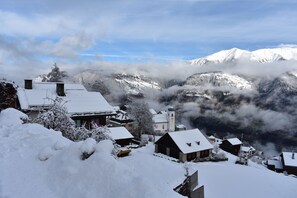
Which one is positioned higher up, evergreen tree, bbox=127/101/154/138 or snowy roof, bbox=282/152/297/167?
evergreen tree, bbox=127/101/154/138

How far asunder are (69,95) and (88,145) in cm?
1526

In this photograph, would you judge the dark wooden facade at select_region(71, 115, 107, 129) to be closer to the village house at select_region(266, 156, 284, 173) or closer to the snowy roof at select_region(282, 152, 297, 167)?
the snowy roof at select_region(282, 152, 297, 167)

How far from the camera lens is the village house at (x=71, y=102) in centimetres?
1908

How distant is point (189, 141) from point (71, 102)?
885 inches

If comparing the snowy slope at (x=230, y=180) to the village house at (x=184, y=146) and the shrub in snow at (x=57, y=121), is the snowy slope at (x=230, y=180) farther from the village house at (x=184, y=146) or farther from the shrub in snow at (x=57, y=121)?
the village house at (x=184, y=146)

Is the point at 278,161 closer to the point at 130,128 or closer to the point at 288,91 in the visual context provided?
the point at 130,128

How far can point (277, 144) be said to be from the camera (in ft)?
365

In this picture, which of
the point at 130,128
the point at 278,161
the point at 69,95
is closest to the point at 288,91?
the point at 278,161

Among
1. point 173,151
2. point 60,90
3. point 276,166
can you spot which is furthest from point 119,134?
point 276,166

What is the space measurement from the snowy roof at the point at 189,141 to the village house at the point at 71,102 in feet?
60.0

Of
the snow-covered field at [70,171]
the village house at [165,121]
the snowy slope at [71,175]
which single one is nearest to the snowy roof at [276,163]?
the village house at [165,121]

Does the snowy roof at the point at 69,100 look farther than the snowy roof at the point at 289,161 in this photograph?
No

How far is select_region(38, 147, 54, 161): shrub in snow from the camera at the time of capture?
7.66 metres

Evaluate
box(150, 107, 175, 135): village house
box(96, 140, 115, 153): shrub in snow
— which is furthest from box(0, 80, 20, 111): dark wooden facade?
box(150, 107, 175, 135): village house
